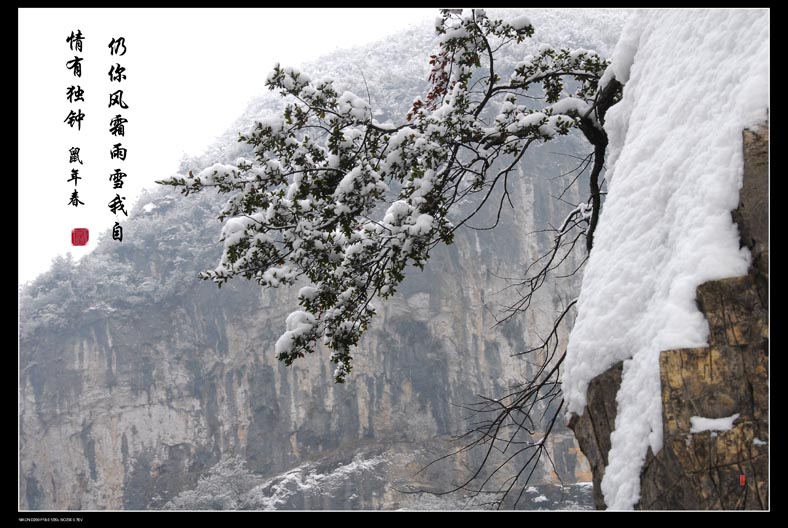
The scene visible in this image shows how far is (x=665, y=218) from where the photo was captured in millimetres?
3066

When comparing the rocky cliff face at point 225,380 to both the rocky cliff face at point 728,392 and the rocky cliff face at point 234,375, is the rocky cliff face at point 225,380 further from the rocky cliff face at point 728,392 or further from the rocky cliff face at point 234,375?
the rocky cliff face at point 728,392

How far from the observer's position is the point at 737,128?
275 centimetres

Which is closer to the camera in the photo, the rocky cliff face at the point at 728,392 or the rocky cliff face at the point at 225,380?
the rocky cliff face at the point at 728,392

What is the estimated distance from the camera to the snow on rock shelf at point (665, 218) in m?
2.70

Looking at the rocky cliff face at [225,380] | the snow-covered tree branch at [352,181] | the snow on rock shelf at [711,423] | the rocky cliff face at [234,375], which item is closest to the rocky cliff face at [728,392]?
the snow on rock shelf at [711,423]

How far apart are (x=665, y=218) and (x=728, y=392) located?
79 centimetres

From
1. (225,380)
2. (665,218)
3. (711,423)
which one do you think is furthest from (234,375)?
(711,423)

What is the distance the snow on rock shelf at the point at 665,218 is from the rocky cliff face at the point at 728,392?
4 centimetres

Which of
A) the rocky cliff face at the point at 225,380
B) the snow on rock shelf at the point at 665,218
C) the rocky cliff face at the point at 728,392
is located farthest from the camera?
the rocky cliff face at the point at 225,380

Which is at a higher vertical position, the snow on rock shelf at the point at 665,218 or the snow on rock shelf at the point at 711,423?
the snow on rock shelf at the point at 665,218

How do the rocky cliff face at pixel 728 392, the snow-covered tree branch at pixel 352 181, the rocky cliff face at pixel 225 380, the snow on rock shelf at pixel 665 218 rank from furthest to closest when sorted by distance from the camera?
the rocky cliff face at pixel 225 380
the snow-covered tree branch at pixel 352 181
the snow on rock shelf at pixel 665 218
the rocky cliff face at pixel 728 392

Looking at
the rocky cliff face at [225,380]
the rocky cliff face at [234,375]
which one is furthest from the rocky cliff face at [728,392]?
the rocky cliff face at [225,380]

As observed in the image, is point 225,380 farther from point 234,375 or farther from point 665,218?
point 665,218

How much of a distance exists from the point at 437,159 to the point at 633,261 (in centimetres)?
140
